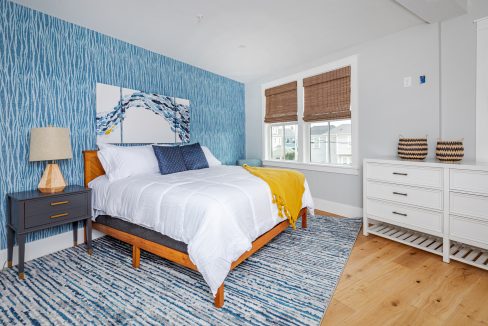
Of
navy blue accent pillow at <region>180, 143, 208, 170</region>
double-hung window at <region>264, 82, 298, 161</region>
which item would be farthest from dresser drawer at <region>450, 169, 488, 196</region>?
navy blue accent pillow at <region>180, 143, 208, 170</region>

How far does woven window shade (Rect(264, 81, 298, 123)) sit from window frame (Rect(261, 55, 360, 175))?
0.08 metres

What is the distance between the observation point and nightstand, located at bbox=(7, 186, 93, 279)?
6.60 ft

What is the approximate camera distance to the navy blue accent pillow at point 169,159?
2848 millimetres

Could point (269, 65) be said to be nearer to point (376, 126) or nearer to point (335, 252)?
point (376, 126)

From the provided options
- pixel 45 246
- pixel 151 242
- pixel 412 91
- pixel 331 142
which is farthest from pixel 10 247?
pixel 412 91

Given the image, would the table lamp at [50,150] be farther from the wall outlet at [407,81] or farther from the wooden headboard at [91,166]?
the wall outlet at [407,81]

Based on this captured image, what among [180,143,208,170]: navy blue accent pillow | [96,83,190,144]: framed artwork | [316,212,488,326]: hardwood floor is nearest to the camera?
[316,212,488,326]: hardwood floor

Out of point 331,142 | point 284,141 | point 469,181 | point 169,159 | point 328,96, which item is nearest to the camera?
point 469,181

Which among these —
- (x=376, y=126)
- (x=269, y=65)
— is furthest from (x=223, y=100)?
(x=376, y=126)

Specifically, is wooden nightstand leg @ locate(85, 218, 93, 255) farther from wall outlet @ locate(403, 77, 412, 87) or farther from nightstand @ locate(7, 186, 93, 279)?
wall outlet @ locate(403, 77, 412, 87)

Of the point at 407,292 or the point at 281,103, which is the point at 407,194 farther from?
the point at 281,103

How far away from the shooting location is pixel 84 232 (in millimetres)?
2756

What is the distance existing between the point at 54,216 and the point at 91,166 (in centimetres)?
78

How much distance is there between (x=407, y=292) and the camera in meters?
1.80
